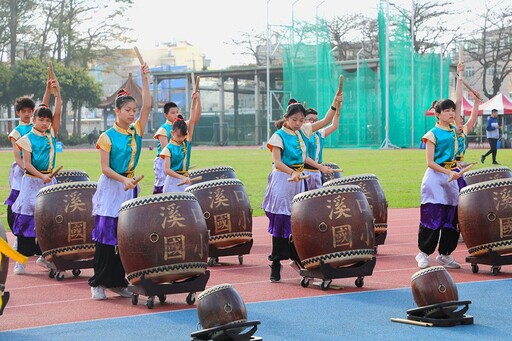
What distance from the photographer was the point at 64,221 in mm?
8539

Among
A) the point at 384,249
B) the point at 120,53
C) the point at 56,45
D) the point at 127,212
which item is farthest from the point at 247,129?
the point at 127,212

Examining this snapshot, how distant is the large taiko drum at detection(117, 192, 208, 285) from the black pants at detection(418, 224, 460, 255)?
Answer: 2.79m

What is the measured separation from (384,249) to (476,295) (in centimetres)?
324

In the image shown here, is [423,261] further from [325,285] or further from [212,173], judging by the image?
[212,173]

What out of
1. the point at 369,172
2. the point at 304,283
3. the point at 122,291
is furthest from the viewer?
the point at 369,172

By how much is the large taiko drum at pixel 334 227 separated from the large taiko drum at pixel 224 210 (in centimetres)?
162

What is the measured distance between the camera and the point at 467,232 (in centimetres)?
841

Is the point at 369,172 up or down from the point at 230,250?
down

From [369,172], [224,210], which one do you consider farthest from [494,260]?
[369,172]

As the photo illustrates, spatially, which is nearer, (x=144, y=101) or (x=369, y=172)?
(x=144, y=101)

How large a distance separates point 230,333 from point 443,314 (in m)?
1.58

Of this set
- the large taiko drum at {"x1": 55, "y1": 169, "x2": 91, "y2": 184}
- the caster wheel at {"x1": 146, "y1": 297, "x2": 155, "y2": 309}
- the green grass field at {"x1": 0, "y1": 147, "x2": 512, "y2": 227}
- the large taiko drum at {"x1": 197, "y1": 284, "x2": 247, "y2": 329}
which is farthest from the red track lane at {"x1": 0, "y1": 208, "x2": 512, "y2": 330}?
the green grass field at {"x1": 0, "y1": 147, "x2": 512, "y2": 227}

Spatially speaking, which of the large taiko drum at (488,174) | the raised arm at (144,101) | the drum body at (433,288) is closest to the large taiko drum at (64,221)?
the raised arm at (144,101)

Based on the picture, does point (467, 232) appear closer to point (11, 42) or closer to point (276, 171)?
point (276, 171)
